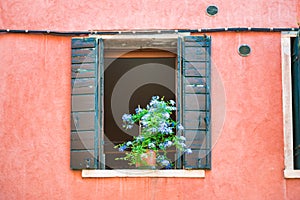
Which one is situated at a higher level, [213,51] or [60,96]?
[213,51]

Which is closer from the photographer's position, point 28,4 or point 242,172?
point 242,172

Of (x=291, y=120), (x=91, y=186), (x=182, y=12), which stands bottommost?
(x=91, y=186)

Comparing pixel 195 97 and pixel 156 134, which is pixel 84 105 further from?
pixel 195 97

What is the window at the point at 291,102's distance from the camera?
774cm

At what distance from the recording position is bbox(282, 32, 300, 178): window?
7738 mm

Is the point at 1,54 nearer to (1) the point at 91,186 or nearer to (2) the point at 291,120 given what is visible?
(1) the point at 91,186

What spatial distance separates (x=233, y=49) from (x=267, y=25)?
0.51m

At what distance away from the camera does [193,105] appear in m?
7.81

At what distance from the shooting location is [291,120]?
783 cm

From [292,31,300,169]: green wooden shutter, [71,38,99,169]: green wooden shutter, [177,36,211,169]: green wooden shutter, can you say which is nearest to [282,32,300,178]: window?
[292,31,300,169]: green wooden shutter

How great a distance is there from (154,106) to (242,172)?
1.28 metres

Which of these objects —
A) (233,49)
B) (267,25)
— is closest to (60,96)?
(233,49)

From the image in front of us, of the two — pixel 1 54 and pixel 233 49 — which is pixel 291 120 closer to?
pixel 233 49

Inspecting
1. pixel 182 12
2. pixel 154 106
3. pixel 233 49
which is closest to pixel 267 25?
pixel 233 49
